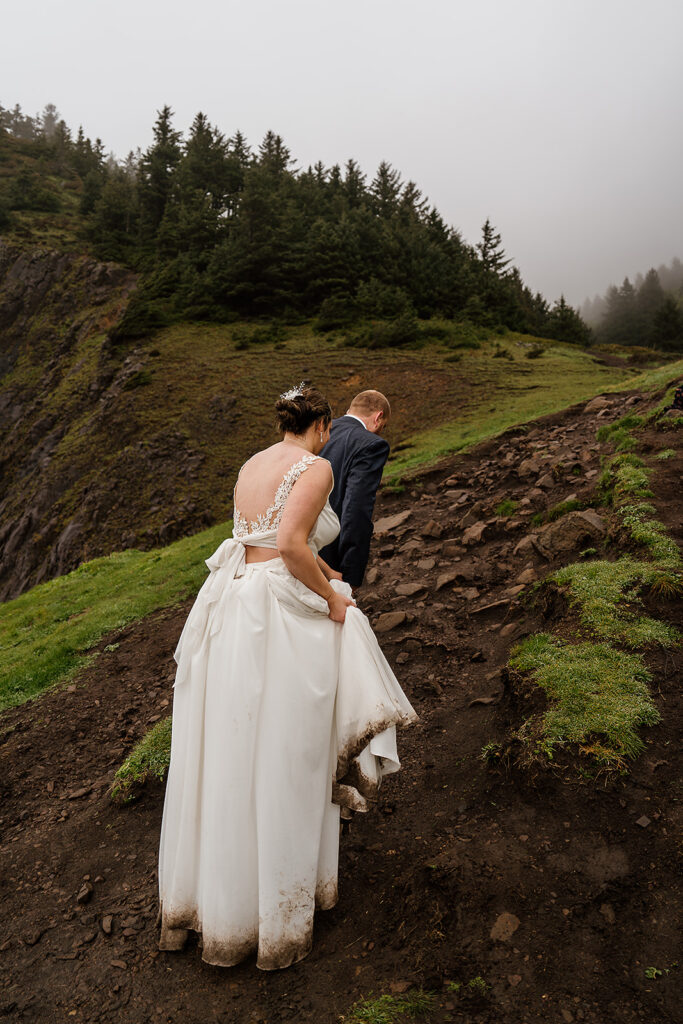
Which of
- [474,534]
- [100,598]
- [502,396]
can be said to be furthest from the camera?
[502,396]

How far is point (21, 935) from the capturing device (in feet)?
12.1

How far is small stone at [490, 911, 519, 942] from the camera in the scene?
2836 mm

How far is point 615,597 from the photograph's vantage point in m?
4.95

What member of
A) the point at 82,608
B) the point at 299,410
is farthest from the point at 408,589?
the point at 82,608

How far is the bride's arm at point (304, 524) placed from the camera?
3023mm

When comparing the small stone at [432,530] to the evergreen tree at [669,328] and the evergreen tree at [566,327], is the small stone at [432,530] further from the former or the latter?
the evergreen tree at [669,328]

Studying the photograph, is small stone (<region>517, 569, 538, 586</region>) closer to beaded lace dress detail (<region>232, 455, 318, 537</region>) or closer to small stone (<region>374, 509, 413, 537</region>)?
small stone (<region>374, 509, 413, 537</region>)

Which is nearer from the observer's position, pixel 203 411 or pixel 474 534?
pixel 474 534

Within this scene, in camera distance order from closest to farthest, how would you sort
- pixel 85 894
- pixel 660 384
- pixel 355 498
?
1. pixel 85 894
2. pixel 355 498
3. pixel 660 384

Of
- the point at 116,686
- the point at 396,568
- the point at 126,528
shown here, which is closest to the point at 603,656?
the point at 396,568

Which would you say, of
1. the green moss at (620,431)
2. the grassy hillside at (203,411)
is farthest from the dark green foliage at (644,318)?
the green moss at (620,431)

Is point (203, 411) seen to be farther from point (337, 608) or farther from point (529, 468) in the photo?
point (337, 608)

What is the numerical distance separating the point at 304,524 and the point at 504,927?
222cm

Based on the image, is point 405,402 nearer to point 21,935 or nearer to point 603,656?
point 603,656
